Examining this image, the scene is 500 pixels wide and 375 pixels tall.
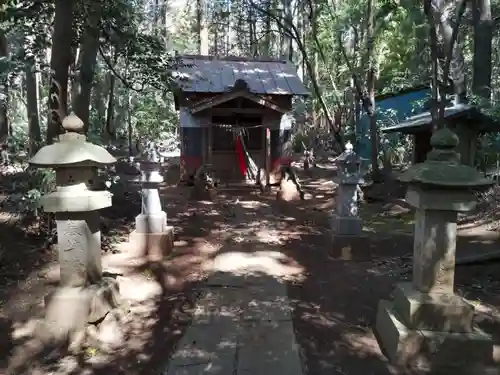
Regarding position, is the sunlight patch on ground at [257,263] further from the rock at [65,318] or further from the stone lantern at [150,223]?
the rock at [65,318]

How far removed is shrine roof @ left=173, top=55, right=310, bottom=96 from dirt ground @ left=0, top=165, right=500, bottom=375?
469 cm

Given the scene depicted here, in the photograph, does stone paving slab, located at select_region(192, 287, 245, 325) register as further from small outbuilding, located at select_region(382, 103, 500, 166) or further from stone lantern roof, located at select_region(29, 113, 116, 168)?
small outbuilding, located at select_region(382, 103, 500, 166)

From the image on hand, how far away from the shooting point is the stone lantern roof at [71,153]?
3.74m

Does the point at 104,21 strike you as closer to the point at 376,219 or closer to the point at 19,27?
the point at 19,27

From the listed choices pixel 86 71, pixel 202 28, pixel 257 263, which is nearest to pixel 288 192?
pixel 257 263

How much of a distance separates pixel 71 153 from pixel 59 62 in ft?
9.53

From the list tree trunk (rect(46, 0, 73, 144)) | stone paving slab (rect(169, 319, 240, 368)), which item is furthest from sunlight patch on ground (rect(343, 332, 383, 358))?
tree trunk (rect(46, 0, 73, 144))

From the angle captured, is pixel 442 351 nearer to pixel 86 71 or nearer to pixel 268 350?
pixel 268 350

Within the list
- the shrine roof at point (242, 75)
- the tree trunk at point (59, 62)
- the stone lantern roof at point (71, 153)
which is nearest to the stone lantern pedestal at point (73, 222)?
the stone lantern roof at point (71, 153)

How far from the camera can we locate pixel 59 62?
603cm

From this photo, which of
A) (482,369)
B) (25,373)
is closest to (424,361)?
(482,369)

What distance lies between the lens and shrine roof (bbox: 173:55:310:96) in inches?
492

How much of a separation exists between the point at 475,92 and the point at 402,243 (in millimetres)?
5509

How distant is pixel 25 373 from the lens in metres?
3.54
